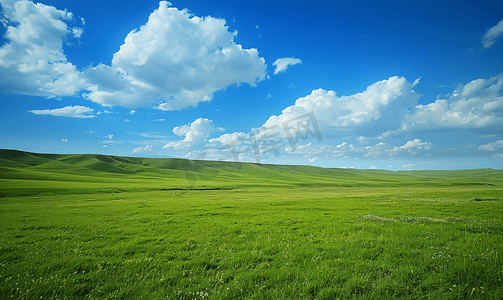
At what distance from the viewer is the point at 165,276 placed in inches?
288

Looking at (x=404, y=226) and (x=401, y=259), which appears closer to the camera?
(x=401, y=259)

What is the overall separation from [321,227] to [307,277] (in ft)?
26.7

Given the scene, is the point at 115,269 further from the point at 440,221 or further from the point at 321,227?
the point at 440,221

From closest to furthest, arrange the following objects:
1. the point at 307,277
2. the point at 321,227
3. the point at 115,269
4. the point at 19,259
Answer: the point at 307,277
the point at 115,269
the point at 19,259
the point at 321,227

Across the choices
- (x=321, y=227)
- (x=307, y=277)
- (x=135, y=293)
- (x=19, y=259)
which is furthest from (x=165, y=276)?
(x=321, y=227)

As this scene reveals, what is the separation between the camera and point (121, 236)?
12.9 m

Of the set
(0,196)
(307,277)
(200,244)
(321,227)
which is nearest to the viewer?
(307,277)

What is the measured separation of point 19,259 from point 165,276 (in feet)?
24.9

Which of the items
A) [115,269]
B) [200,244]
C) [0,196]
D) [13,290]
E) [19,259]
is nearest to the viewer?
[13,290]

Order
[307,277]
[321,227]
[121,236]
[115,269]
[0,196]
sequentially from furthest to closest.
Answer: [0,196] < [321,227] < [121,236] < [115,269] < [307,277]

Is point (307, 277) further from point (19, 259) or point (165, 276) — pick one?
point (19, 259)

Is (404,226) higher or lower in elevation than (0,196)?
higher

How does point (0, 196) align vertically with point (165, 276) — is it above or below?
below

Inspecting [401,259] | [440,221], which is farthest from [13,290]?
[440,221]
